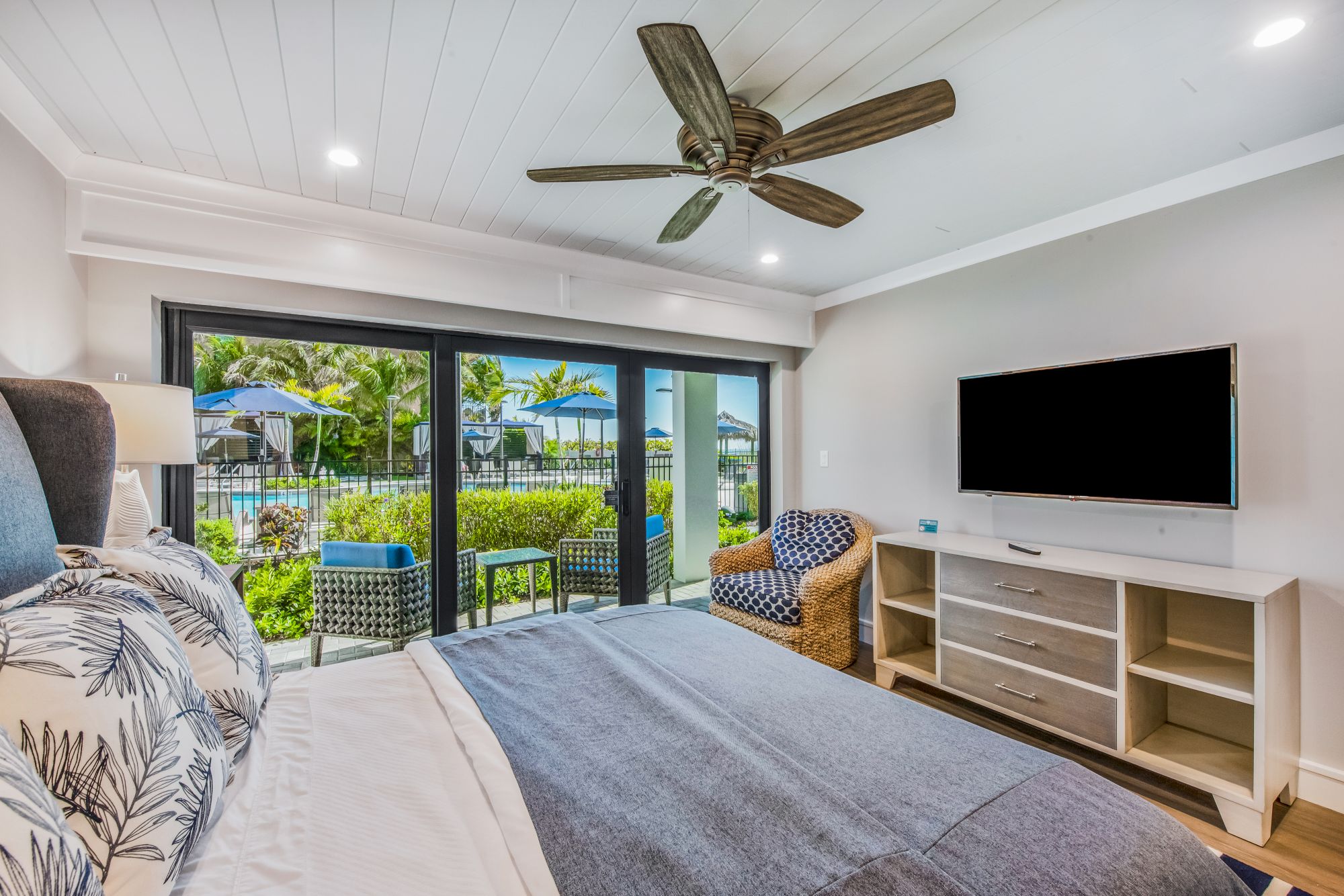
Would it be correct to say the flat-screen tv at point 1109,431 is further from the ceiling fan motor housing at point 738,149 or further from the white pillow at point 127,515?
the white pillow at point 127,515

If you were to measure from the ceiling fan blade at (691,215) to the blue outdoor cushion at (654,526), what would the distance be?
6.56 ft

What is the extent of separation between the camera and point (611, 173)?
1889 mm

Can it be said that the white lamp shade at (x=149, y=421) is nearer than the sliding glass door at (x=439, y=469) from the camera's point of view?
Yes

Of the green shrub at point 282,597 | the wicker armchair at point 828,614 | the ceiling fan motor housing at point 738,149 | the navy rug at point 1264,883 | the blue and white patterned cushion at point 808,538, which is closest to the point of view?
the navy rug at point 1264,883

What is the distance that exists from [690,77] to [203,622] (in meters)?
1.63

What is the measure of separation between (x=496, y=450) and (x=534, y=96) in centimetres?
198

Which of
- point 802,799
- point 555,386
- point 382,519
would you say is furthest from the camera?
point 555,386

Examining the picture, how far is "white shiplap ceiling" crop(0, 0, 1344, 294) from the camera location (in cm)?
152

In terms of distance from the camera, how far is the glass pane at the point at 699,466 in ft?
13.0

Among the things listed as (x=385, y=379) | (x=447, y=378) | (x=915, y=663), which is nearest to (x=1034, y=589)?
(x=915, y=663)

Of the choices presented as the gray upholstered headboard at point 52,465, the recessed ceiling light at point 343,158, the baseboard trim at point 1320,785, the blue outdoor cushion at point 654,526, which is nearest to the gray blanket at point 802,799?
the gray upholstered headboard at point 52,465

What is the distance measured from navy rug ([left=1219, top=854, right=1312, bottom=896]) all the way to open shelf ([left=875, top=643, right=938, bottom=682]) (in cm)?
119

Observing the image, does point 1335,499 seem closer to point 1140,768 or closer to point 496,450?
point 1140,768

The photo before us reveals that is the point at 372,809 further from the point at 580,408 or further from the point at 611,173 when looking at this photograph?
the point at 580,408
